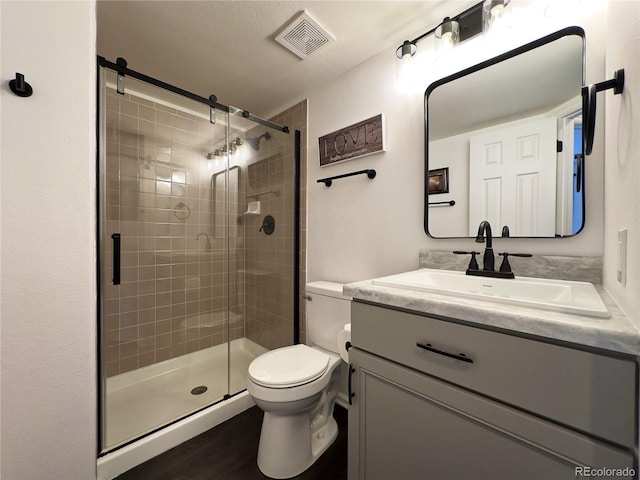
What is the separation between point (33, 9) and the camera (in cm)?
92

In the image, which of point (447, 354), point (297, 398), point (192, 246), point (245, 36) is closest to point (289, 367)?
point (297, 398)

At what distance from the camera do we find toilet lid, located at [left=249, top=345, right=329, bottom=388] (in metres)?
1.18

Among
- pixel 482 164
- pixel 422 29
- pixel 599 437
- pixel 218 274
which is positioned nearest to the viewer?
pixel 599 437

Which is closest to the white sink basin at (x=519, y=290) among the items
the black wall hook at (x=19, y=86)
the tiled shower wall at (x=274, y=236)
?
the tiled shower wall at (x=274, y=236)

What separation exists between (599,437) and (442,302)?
0.36 meters

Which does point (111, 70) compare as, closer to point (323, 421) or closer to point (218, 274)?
point (218, 274)

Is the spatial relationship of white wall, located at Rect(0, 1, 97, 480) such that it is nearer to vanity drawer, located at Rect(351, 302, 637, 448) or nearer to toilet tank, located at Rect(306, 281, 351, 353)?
toilet tank, located at Rect(306, 281, 351, 353)

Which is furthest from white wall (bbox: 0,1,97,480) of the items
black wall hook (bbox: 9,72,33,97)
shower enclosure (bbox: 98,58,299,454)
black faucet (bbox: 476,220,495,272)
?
black faucet (bbox: 476,220,495,272)

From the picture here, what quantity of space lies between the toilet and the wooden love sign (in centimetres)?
89

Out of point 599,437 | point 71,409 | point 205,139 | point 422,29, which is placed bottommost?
point 71,409

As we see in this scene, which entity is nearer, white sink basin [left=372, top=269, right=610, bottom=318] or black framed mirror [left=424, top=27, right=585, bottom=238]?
white sink basin [left=372, top=269, right=610, bottom=318]

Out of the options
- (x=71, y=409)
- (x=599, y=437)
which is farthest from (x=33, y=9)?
(x=599, y=437)

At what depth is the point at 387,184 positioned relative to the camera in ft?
4.98

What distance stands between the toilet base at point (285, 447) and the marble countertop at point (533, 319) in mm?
869
